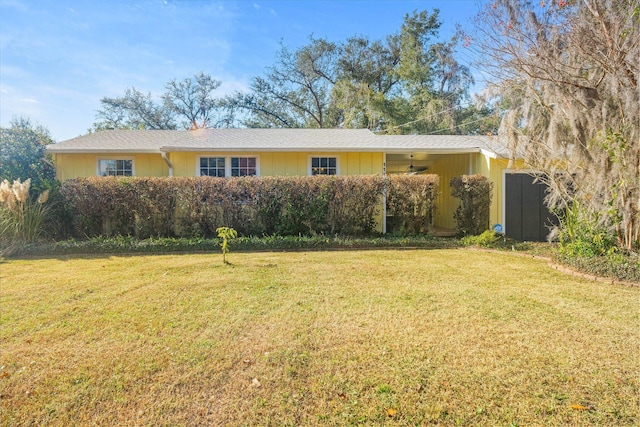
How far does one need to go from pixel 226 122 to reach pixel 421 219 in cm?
2188

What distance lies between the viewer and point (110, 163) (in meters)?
10.6

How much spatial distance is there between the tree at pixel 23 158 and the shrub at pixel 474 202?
39.3 ft

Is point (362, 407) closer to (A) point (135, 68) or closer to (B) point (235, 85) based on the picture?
(A) point (135, 68)

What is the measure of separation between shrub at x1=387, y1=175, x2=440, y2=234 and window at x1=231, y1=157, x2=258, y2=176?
14.8ft

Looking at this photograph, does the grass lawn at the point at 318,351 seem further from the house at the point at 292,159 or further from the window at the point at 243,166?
the window at the point at 243,166

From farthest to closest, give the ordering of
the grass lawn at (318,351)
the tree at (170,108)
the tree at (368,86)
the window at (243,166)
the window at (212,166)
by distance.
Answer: the tree at (170,108) < the tree at (368,86) < the window at (243,166) < the window at (212,166) < the grass lawn at (318,351)

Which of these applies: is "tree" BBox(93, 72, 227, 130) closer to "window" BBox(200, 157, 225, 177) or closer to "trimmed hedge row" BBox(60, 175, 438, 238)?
"window" BBox(200, 157, 225, 177)

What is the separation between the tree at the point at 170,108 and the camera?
25.0 metres

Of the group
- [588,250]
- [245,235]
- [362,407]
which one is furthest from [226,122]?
[362,407]

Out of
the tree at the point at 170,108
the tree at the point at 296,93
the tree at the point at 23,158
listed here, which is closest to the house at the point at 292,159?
the tree at the point at 23,158

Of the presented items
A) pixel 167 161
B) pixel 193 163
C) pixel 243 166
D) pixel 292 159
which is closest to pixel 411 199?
pixel 292 159

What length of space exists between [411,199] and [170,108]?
23674 millimetres

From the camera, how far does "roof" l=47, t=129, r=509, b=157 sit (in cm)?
994

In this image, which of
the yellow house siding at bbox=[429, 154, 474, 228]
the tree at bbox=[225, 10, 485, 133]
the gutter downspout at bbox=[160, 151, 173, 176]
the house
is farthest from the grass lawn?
the tree at bbox=[225, 10, 485, 133]
